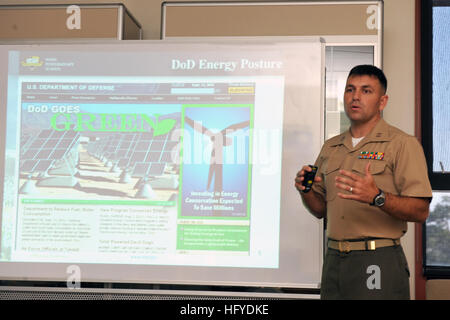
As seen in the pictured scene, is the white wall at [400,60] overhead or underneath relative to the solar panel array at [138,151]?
overhead

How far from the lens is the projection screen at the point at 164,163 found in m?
2.29

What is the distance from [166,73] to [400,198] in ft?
3.82

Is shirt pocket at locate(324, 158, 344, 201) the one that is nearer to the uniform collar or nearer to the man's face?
the uniform collar

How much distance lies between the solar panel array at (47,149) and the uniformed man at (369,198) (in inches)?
42.1

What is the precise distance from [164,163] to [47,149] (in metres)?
0.55

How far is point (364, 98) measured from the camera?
210 centimetres

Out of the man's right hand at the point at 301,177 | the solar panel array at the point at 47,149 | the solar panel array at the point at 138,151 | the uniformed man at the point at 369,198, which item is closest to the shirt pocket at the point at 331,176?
the uniformed man at the point at 369,198

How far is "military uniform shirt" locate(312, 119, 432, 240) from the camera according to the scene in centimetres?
196

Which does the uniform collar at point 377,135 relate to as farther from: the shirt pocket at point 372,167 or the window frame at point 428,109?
the window frame at point 428,109

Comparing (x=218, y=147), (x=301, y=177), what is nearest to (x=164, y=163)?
(x=218, y=147)

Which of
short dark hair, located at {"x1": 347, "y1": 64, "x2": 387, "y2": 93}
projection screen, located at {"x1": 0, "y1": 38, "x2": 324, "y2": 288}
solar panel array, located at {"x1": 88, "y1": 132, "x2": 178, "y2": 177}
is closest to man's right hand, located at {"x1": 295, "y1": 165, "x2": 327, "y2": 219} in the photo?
projection screen, located at {"x1": 0, "y1": 38, "x2": 324, "y2": 288}

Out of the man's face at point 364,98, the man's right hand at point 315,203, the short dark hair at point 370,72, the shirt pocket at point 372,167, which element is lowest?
the man's right hand at point 315,203
